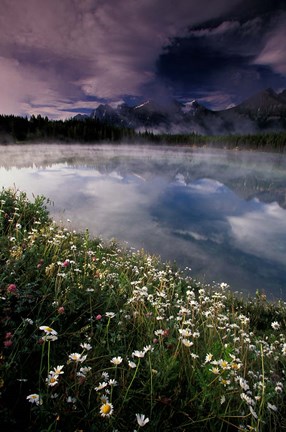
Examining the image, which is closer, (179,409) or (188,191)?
(179,409)

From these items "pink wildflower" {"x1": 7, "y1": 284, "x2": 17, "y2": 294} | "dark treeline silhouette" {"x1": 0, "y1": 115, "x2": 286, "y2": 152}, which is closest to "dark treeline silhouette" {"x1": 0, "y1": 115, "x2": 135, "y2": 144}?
"dark treeline silhouette" {"x1": 0, "y1": 115, "x2": 286, "y2": 152}

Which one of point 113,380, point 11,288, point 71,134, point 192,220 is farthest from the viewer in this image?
point 71,134

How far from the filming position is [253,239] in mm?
21156

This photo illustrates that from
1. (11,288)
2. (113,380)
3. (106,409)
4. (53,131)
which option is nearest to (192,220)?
(11,288)

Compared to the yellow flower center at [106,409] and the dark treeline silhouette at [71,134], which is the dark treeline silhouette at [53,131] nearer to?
the dark treeline silhouette at [71,134]

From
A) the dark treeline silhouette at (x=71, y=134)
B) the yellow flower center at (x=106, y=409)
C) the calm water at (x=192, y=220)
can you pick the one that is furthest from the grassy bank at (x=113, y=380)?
the dark treeline silhouette at (x=71, y=134)

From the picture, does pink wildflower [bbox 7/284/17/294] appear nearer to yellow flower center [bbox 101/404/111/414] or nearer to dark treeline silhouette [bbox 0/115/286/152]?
yellow flower center [bbox 101/404/111/414]

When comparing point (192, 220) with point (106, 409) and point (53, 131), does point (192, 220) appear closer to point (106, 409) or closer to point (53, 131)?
point (106, 409)

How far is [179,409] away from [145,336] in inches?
57.5

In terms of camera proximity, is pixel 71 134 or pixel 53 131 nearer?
pixel 53 131

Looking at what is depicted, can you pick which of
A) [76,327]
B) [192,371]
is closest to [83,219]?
[76,327]

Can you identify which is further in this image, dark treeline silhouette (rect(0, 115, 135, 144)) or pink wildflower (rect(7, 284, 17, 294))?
dark treeline silhouette (rect(0, 115, 135, 144))

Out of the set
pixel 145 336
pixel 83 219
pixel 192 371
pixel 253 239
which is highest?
pixel 192 371

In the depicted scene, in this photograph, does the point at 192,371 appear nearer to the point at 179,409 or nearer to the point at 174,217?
the point at 179,409
